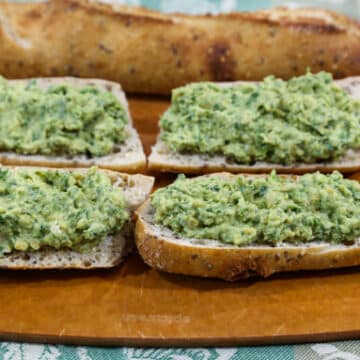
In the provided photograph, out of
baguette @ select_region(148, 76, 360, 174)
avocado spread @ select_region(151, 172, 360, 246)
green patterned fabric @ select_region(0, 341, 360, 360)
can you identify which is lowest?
green patterned fabric @ select_region(0, 341, 360, 360)

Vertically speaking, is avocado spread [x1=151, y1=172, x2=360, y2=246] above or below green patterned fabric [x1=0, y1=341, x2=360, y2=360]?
above

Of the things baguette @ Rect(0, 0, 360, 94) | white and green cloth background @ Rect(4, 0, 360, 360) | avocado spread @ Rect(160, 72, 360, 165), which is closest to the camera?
white and green cloth background @ Rect(4, 0, 360, 360)

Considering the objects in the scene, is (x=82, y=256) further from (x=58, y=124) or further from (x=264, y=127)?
(x=264, y=127)

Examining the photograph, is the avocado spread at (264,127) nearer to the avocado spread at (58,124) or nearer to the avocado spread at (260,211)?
the avocado spread at (58,124)

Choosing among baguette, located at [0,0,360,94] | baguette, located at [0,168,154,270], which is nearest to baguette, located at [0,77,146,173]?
baguette, located at [0,168,154,270]

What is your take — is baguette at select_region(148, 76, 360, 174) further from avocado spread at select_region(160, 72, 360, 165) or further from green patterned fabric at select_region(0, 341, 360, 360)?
green patterned fabric at select_region(0, 341, 360, 360)

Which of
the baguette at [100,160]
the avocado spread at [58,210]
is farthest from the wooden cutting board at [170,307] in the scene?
the baguette at [100,160]
